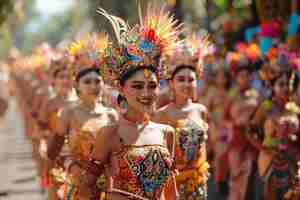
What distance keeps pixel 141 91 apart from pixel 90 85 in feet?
9.23

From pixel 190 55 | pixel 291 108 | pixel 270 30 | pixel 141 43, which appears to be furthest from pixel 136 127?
pixel 270 30

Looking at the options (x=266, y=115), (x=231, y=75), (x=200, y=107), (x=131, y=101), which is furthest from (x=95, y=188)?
(x=231, y=75)

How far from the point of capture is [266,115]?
10727mm

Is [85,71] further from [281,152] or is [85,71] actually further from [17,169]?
[17,169]

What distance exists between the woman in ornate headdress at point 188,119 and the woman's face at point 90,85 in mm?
722

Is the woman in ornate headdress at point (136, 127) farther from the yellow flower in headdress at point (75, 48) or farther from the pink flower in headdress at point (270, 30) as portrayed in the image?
the pink flower in headdress at point (270, 30)

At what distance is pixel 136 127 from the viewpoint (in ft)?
22.0

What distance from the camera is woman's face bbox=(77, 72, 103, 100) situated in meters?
9.37

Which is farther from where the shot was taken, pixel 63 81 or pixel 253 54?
pixel 253 54

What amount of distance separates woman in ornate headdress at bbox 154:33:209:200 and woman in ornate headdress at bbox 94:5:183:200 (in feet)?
5.96

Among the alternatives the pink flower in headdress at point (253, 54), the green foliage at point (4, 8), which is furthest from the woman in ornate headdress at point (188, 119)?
the green foliage at point (4, 8)

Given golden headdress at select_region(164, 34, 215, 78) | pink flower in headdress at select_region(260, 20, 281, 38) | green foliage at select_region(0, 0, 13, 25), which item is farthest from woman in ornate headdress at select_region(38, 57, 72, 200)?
pink flower in headdress at select_region(260, 20, 281, 38)

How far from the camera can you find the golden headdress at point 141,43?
264 inches

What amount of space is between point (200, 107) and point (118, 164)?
277 cm
